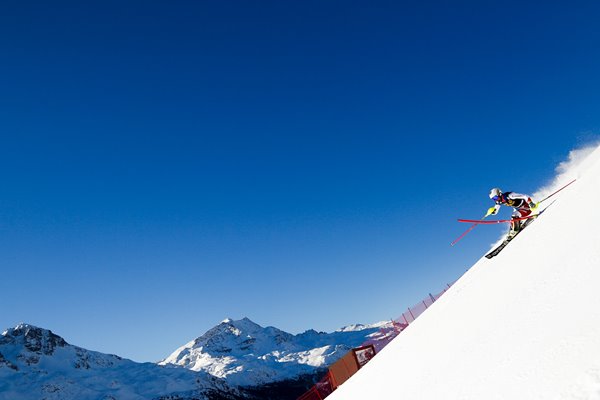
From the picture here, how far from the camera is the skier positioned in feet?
47.3

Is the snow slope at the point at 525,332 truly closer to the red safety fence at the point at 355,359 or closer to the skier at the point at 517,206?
the skier at the point at 517,206

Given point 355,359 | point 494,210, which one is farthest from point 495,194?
point 355,359

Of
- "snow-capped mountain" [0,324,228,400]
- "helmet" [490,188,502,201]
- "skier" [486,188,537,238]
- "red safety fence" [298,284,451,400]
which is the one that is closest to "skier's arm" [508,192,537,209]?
"skier" [486,188,537,238]

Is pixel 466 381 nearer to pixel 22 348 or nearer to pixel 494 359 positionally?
pixel 494 359

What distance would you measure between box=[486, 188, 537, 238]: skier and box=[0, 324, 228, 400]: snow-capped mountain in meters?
→ 142

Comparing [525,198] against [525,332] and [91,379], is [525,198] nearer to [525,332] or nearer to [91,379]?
[525,332]

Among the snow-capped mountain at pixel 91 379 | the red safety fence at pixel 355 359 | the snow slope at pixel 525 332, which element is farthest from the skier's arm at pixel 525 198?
the snow-capped mountain at pixel 91 379

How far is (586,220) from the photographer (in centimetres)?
855

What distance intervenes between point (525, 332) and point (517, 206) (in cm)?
975

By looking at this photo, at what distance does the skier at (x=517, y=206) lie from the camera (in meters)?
14.4

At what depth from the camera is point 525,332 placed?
20.7 ft

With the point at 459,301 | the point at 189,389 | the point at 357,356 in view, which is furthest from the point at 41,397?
the point at 459,301

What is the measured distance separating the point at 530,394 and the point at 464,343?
300 centimetres

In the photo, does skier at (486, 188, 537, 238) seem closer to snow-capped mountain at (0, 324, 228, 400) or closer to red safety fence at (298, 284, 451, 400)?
red safety fence at (298, 284, 451, 400)
